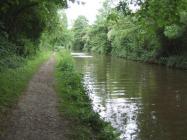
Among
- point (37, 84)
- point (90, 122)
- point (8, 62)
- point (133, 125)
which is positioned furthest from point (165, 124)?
point (8, 62)

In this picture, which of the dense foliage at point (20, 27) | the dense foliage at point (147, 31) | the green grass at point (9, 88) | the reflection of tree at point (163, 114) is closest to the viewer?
the dense foliage at point (147, 31)

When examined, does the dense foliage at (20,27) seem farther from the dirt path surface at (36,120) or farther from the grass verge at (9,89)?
the dirt path surface at (36,120)

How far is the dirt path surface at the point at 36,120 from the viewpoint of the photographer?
9.88 meters

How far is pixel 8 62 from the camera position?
23.4 meters

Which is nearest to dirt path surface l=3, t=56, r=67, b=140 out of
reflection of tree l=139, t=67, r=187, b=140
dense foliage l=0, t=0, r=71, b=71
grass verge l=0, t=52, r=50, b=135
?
grass verge l=0, t=52, r=50, b=135

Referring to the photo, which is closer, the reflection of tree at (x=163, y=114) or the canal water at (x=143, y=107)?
the reflection of tree at (x=163, y=114)

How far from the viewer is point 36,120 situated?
11.4 m

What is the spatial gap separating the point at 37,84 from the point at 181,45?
28.4 m

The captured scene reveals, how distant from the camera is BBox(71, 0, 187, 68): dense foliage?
9431 millimetres

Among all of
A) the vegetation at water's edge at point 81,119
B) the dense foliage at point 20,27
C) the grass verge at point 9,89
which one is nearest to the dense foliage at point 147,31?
the vegetation at water's edge at point 81,119

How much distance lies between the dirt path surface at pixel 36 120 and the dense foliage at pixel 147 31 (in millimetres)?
3427

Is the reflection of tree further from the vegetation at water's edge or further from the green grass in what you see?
the green grass

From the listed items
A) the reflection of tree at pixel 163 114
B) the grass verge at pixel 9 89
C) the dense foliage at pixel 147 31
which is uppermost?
the dense foliage at pixel 147 31

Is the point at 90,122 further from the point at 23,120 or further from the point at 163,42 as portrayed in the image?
the point at 163,42
